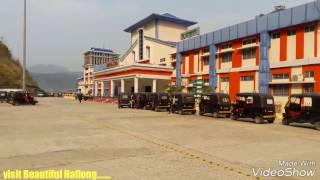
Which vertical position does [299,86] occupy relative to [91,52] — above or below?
below

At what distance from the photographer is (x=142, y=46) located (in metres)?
66.6

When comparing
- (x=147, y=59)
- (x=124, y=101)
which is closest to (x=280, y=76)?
(x=124, y=101)

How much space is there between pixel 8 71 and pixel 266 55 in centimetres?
7608

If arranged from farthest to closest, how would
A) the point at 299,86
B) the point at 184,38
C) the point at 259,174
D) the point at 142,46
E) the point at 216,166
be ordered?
1. the point at 142,46
2. the point at 184,38
3. the point at 299,86
4. the point at 216,166
5. the point at 259,174

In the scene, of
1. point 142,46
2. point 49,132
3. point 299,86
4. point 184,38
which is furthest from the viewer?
point 142,46

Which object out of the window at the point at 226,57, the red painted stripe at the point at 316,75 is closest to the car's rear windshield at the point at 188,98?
the red painted stripe at the point at 316,75

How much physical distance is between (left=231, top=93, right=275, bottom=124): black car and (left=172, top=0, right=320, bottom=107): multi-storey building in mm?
9185

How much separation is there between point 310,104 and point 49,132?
14036 mm

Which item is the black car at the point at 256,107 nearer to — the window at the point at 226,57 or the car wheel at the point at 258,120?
the car wheel at the point at 258,120

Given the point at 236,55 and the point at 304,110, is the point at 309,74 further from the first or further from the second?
the point at 304,110

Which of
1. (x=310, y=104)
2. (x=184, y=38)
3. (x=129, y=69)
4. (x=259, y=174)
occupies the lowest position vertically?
(x=259, y=174)

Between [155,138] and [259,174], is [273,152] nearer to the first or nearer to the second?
[259,174]

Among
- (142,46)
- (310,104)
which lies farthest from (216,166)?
(142,46)

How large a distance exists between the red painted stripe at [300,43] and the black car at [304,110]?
1222 centimetres
